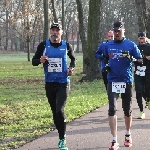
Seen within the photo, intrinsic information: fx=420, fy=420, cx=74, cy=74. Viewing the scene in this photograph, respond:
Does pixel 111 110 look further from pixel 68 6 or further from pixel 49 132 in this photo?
pixel 68 6

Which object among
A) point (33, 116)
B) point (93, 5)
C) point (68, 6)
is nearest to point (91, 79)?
point (93, 5)

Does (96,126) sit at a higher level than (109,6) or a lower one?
lower

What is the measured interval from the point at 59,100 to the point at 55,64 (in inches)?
23.5

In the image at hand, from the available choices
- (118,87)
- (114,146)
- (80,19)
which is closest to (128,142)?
(114,146)

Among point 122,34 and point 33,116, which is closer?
point 122,34

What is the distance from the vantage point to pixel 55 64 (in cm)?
693

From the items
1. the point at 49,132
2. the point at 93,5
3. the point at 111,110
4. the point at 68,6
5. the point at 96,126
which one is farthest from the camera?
the point at 68,6

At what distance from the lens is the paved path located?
6.96m

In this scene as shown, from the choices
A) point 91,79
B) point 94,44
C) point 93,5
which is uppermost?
point 93,5

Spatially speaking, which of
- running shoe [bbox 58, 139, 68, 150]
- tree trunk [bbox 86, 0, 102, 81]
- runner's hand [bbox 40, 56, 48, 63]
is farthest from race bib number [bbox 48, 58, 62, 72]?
tree trunk [bbox 86, 0, 102, 81]

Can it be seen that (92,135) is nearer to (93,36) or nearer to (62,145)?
(62,145)

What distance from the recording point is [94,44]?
21.6 meters

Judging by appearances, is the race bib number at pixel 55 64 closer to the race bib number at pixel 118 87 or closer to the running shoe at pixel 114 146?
the race bib number at pixel 118 87

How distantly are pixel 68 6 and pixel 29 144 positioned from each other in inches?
3067
